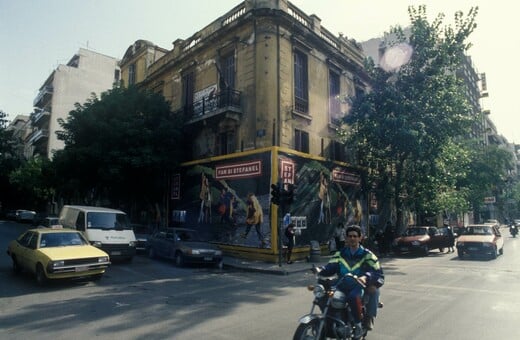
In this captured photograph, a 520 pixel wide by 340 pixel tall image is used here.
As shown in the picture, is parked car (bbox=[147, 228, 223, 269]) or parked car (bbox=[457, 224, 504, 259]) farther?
parked car (bbox=[457, 224, 504, 259])

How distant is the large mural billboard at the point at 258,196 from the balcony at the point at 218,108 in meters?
2.12

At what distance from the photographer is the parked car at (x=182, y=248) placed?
1377 centimetres

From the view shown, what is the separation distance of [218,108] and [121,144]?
5753 millimetres

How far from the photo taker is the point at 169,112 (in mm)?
21266

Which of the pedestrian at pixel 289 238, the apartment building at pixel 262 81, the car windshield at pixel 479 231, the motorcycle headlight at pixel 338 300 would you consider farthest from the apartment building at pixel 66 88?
the motorcycle headlight at pixel 338 300

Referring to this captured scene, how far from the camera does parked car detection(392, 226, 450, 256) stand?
18828 millimetres

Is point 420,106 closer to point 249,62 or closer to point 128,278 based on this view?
point 249,62

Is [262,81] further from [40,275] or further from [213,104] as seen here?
[40,275]

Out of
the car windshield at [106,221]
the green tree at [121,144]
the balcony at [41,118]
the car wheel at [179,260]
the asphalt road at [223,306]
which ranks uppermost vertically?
the balcony at [41,118]

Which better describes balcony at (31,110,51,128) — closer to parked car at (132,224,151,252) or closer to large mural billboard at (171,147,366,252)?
large mural billboard at (171,147,366,252)

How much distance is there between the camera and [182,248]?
13.9 meters

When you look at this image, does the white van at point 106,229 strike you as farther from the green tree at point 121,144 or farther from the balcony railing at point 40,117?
the balcony railing at point 40,117

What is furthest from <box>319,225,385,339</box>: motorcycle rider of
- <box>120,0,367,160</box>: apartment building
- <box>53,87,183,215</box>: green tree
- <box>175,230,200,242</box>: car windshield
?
<box>53,87,183,215</box>: green tree

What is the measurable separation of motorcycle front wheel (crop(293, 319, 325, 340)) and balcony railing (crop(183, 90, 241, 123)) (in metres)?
14.1
